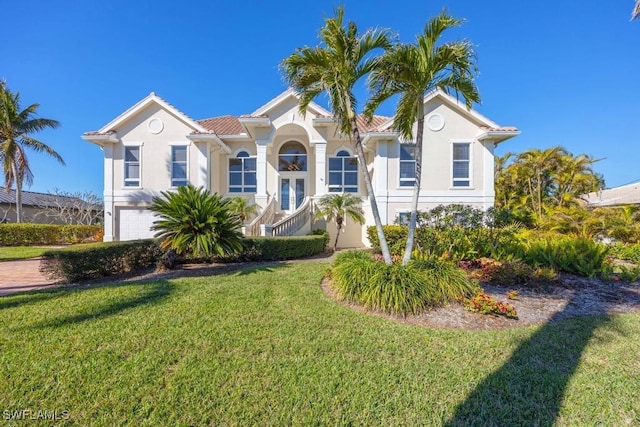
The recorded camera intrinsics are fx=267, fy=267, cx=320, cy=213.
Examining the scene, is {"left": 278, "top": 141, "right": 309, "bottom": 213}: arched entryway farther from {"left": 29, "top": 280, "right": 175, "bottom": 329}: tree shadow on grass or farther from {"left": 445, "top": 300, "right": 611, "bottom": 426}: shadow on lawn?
{"left": 445, "top": 300, "right": 611, "bottom": 426}: shadow on lawn

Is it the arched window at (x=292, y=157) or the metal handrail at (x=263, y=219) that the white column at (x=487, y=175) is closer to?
the arched window at (x=292, y=157)

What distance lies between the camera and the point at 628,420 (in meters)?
2.79

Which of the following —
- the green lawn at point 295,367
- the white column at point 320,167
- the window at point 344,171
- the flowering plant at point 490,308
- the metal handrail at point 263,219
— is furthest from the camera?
the window at point 344,171

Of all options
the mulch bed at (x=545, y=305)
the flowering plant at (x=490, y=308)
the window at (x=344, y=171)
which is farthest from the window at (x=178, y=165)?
the flowering plant at (x=490, y=308)

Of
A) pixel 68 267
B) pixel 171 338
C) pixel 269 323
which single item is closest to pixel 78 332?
pixel 171 338

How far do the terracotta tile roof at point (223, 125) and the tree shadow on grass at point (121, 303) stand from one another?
458 inches

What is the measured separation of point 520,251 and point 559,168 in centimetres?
1469

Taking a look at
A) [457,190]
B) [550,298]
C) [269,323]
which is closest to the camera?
[269,323]

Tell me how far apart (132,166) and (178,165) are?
260cm

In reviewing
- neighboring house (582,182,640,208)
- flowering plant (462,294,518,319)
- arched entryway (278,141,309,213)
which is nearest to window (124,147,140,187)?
arched entryway (278,141,309,213)

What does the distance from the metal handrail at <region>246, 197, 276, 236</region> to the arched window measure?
2749 millimetres

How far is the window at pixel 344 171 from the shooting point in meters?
16.3

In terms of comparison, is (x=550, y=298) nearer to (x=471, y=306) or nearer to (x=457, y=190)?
(x=471, y=306)

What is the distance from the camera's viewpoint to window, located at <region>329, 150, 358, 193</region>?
53.4 ft
